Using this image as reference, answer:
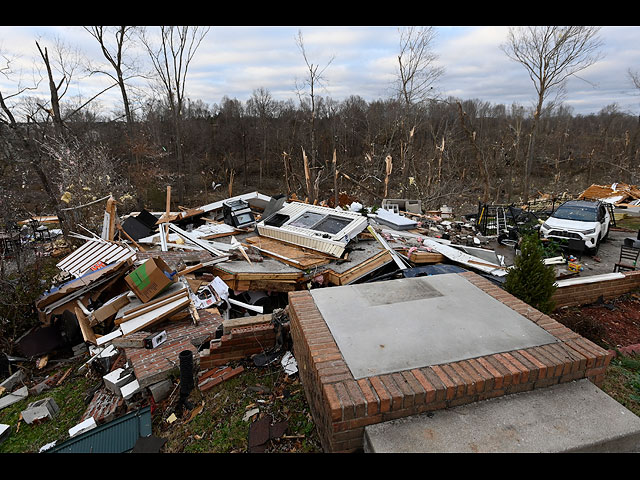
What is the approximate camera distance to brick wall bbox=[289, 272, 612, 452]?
2537 millimetres

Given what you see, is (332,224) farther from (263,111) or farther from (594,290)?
(263,111)

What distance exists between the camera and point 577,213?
11.0 metres

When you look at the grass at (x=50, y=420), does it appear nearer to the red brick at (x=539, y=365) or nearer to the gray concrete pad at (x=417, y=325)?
the gray concrete pad at (x=417, y=325)

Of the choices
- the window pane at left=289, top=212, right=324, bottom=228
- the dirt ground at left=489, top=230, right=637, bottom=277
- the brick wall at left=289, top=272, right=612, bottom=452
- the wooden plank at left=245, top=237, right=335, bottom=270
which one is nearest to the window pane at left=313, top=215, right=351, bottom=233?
the window pane at left=289, top=212, right=324, bottom=228

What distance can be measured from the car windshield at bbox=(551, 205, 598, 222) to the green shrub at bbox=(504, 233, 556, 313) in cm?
695

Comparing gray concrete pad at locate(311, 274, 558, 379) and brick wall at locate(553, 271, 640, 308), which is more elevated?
gray concrete pad at locate(311, 274, 558, 379)

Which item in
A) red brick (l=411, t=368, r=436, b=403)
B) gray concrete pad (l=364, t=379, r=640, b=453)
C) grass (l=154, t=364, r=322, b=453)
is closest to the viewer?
gray concrete pad (l=364, t=379, r=640, b=453)

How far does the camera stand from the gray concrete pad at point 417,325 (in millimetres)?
2996

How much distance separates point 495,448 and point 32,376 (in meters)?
7.24

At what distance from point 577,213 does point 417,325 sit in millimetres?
10738

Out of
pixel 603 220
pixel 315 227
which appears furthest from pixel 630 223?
pixel 315 227

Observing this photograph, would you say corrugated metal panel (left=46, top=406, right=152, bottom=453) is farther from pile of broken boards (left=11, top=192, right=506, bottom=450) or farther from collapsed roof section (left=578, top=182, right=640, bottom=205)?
collapsed roof section (left=578, top=182, right=640, bottom=205)
